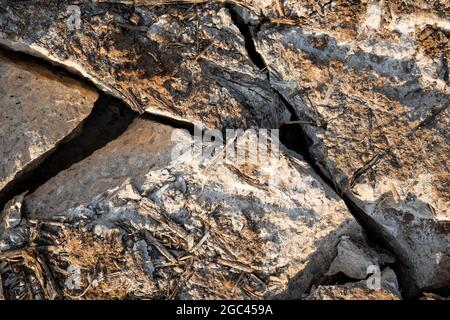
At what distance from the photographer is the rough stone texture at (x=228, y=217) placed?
2.58 meters

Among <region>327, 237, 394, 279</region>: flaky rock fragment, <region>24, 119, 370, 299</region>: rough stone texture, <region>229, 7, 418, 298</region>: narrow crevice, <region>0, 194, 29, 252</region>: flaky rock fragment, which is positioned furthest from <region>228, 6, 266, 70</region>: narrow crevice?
<region>0, 194, 29, 252</region>: flaky rock fragment

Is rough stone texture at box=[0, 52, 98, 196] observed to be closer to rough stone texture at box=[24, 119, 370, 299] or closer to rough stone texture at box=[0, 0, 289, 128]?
rough stone texture at box=[0, 0, 289, 128]

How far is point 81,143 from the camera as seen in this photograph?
285 cm

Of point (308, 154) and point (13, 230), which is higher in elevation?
point (308, 154)

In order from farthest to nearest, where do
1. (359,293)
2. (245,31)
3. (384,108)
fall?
1. (245,31)
2. (384,108)
3. (359,293)

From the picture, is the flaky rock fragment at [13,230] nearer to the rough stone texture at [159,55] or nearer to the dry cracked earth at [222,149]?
the dry cracked earth at [222,149]

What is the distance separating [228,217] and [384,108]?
965 millimetres

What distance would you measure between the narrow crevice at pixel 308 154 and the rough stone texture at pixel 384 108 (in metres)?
0.02

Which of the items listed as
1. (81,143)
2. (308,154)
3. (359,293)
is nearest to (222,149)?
(308,154)

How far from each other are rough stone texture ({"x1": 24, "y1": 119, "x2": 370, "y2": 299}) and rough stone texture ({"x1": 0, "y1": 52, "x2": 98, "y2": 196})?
24cm

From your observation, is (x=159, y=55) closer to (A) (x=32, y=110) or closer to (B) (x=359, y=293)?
(A) (x=32, y=110)

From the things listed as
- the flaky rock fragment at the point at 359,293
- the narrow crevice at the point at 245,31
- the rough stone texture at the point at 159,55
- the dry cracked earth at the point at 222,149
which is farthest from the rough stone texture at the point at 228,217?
the narrow crevice at the point at 245,31

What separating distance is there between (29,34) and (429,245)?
2306 mm
